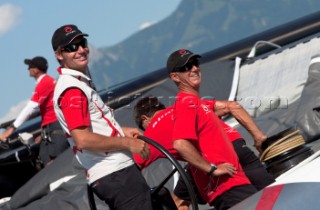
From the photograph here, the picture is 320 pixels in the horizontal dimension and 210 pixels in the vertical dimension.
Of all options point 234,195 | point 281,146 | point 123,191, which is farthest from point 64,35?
point 281,146

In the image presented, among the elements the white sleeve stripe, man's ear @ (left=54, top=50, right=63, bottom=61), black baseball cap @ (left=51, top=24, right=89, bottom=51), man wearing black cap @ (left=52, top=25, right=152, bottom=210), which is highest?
black baseball cap @ (left=51, top=24, right=89, bottom=51)

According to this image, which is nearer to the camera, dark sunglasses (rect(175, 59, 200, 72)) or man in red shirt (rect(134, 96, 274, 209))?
dark sunglasses (rect(175, 59, 200, 72))

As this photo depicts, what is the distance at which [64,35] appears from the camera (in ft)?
11.0

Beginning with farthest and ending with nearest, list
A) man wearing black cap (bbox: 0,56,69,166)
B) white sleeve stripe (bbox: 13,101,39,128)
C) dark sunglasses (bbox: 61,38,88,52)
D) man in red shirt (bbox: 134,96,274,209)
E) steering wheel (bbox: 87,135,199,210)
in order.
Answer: white sleeve stripe (bbox: 13,101,39,128) → man wearing black cap (bbox: 0,56,69,166) → man in red shirt (bbox: 134,96,274,209) → dark sunglasses (bbox: 61,38,88,52) → steering wheel (bbox: 87,135,199,210)

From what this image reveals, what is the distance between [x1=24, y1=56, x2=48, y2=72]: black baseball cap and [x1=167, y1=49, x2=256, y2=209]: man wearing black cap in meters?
3.62

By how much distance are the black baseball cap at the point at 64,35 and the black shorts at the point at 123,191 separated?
622 mm

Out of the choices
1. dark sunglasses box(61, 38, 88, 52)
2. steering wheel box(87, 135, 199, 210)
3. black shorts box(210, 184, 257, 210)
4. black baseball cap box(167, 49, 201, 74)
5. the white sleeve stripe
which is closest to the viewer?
steering wheel box(87, 135, 199, 210)

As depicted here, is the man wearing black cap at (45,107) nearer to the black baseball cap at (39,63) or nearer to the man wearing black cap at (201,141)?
the black baseball cap at (39,63)

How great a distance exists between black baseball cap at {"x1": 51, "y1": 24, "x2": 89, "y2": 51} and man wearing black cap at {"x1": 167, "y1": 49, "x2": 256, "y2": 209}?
516 mm

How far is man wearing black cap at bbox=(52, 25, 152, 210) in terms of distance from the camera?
325cm

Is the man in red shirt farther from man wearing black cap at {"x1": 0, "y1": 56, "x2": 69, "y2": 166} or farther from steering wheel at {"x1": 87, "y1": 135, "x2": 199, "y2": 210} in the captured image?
man wearing black cap at {"x1": 0, "y1": 56, "x2": 69, "y2": 166}

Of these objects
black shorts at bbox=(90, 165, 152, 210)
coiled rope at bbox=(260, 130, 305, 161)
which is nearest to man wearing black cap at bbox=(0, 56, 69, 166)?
coiled rope at bbox=(260, 130, 305, 161)

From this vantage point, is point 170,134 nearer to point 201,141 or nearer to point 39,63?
point 201,141

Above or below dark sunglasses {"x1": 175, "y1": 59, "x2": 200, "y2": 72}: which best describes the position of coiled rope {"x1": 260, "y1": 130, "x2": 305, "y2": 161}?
below
